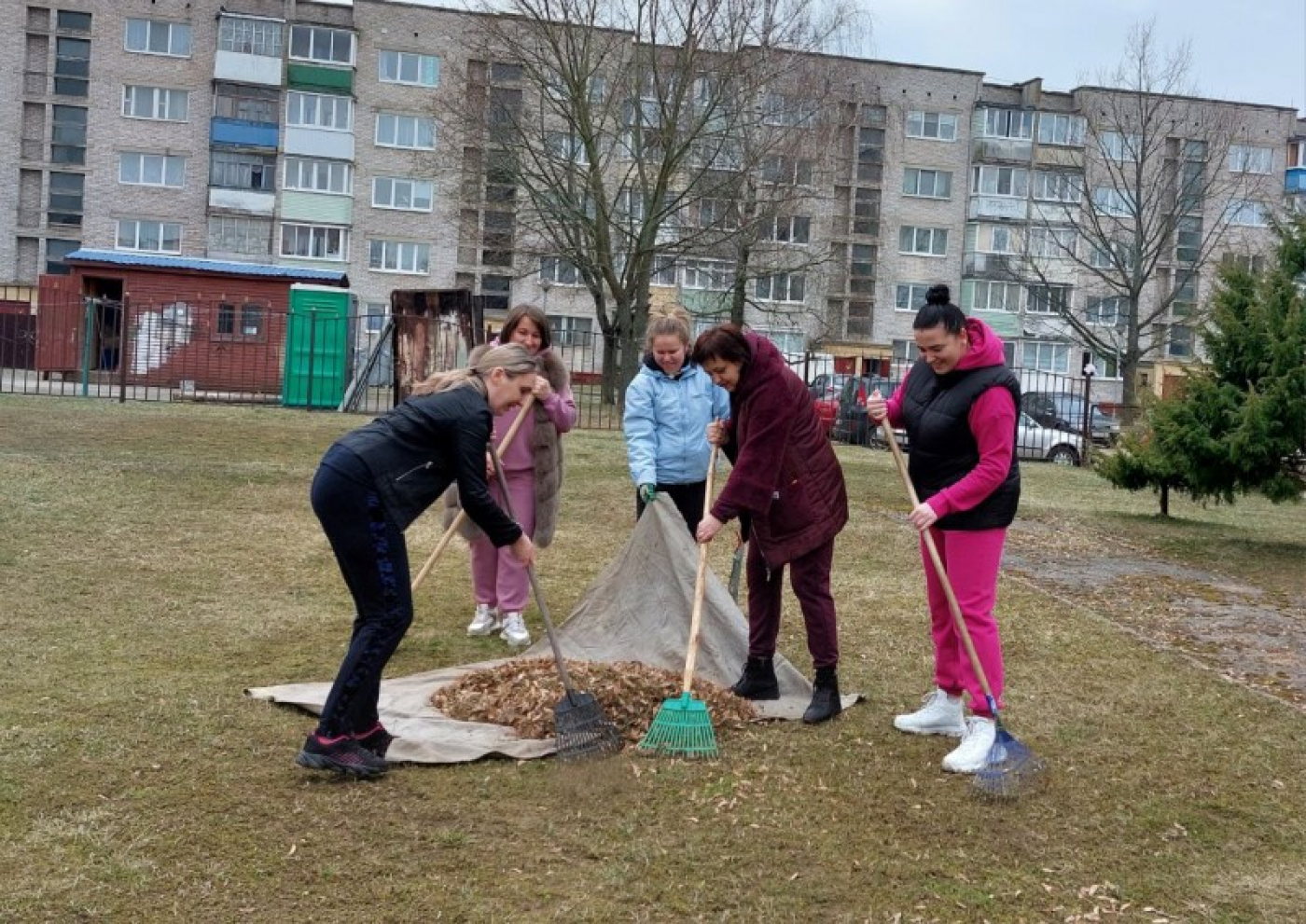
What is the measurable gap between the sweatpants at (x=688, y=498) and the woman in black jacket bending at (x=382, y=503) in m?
2.16

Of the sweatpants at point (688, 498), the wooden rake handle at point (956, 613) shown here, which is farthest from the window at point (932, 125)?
the wooden rake handle at point (956, 613)

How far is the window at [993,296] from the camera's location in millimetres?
55469

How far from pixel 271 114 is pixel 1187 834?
49216 millimetres

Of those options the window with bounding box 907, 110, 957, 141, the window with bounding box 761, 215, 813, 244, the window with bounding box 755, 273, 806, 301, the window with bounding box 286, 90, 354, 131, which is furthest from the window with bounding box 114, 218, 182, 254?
the window with bounding box 907, 110, 957, 141

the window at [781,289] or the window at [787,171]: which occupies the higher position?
the window at [787,171]

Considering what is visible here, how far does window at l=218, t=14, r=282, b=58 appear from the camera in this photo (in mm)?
48156

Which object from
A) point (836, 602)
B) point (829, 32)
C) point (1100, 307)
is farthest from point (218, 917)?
point (1100, 307)

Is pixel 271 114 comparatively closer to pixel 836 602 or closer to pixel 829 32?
pixel 829 32

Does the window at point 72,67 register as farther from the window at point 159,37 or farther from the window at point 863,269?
the window at point 863,269

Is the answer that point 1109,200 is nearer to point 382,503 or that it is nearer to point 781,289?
point 781,289

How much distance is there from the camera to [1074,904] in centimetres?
375

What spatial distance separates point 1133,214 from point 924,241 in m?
12.8

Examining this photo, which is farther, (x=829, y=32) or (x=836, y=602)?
(x=829, y=32)

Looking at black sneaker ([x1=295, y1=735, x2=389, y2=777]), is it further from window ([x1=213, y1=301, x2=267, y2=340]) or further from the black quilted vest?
window ([x1=213, y1=301, x2=267, y2=340])
